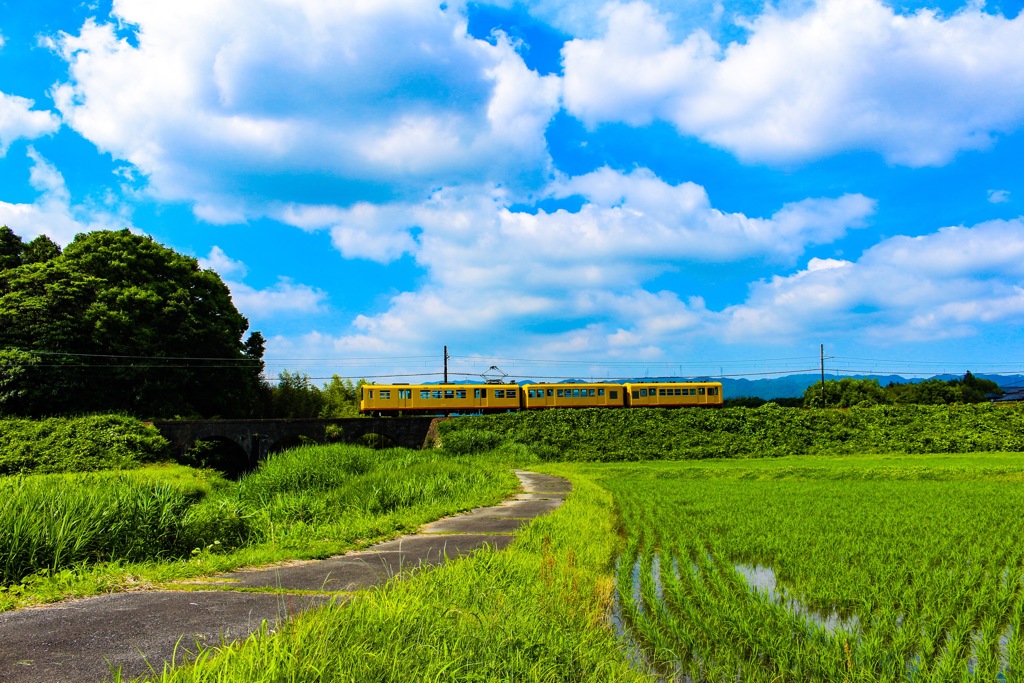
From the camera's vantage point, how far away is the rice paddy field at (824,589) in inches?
178

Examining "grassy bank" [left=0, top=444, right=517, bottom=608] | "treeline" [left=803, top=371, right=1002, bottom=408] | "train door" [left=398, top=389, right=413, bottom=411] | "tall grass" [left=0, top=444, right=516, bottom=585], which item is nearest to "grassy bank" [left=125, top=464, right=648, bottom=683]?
"grassy bank" [left=0, top=444, right=517, bottom=608]

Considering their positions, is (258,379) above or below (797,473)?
above

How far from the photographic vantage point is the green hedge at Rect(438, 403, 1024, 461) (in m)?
31.6

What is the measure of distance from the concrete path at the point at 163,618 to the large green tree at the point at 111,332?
30.7 meters

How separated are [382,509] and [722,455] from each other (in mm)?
24460

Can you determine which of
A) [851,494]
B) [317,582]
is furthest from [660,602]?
[851,494]

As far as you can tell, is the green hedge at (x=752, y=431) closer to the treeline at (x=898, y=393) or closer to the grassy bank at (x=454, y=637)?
the treeline at (x=898, y=393)

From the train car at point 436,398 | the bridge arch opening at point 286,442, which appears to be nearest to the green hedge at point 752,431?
the train car at point 436,398

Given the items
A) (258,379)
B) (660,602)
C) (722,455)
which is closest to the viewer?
(660,602)

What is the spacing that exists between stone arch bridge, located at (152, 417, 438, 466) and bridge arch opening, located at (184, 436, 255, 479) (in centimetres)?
33

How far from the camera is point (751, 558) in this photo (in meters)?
7.91

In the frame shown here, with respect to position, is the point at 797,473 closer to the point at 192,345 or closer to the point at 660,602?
the point at 660,602

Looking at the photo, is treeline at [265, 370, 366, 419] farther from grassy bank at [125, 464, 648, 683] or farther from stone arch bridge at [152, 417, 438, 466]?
grassy bank at [125, 464, 648, 683]

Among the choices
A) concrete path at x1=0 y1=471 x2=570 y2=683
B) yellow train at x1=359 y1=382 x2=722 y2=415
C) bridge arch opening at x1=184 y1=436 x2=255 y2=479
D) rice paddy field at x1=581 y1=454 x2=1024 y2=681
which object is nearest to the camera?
concrete path at x1=0 y1=471 x2=570 y2=683
